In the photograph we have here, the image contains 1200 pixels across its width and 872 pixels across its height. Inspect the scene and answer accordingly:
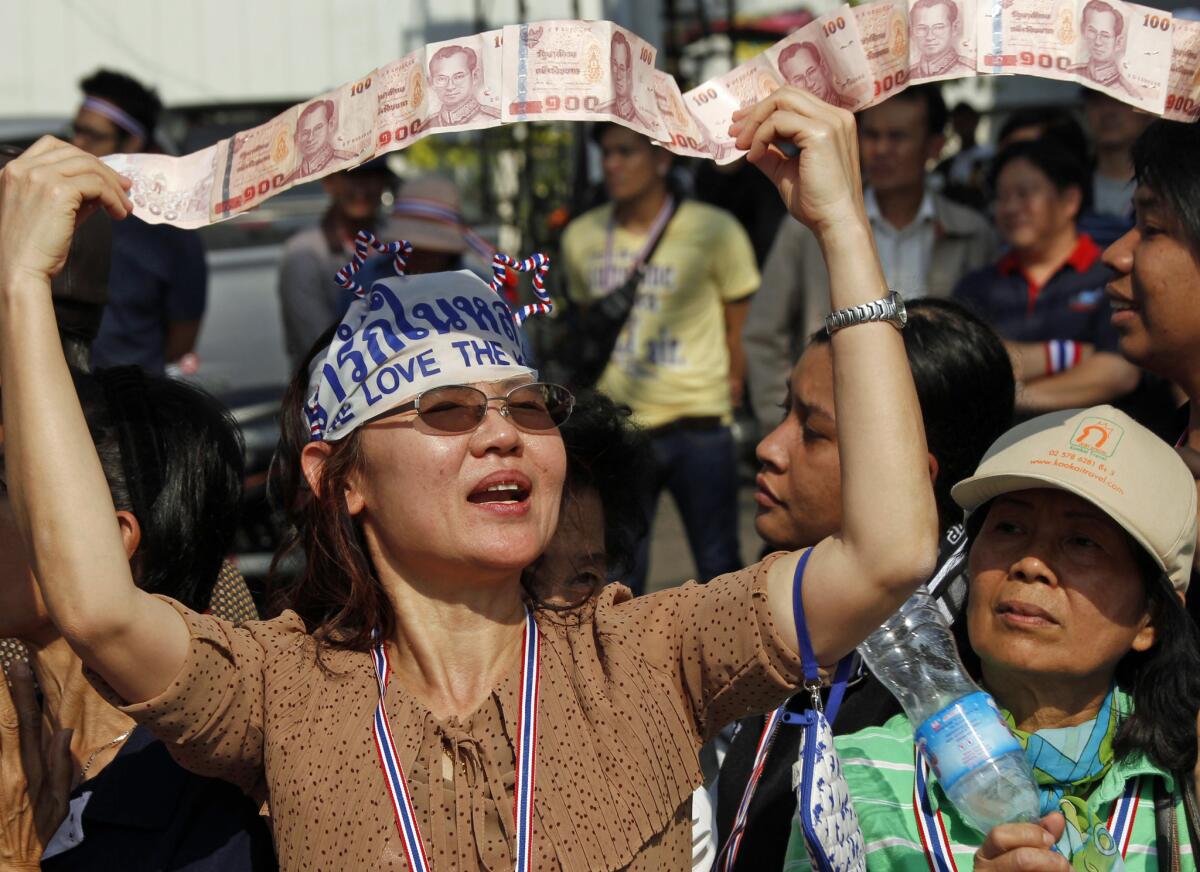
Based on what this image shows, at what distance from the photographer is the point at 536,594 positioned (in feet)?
8.61

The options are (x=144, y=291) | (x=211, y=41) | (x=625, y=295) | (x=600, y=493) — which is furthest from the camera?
(x=211, y=41)

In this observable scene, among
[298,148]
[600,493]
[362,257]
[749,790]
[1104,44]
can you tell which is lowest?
[749,790]

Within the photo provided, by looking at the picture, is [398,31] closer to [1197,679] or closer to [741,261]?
[741,261]

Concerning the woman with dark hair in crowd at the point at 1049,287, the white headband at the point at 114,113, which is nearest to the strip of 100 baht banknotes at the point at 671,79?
the woman with dark hair in crowd at the point at 1049,287

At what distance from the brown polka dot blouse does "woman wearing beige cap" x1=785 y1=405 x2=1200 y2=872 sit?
406 mm

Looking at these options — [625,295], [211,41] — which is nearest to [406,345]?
[625,295]

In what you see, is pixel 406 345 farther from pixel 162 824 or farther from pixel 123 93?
pixel 123 93

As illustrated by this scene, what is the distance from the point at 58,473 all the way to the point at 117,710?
25.4 inches

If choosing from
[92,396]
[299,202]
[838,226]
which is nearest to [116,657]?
[92,396]

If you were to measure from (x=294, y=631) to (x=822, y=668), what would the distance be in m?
0.86

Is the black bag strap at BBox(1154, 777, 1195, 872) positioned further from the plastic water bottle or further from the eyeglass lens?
the eyeglass lens

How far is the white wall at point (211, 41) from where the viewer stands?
11.0 m

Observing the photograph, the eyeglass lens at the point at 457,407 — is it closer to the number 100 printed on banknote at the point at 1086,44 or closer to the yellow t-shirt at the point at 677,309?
the number 100 printed on banknote at the point at 1086,44

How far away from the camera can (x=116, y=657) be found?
2.15 m
